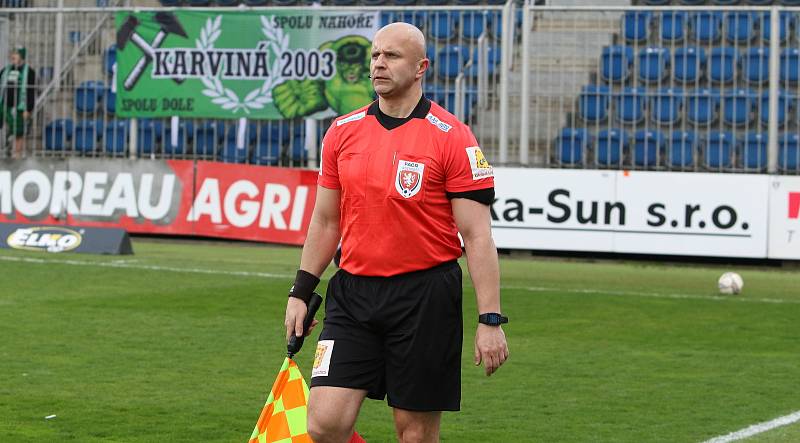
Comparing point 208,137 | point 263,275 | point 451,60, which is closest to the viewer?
point 263,275

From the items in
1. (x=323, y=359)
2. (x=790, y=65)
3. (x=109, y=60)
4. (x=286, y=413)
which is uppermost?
(x=109, y=60)

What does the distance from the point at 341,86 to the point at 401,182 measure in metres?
14.7

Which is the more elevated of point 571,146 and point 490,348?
point 571,146

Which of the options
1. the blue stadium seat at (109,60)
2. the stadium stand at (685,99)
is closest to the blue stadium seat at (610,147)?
the stadium stand at (685,99)

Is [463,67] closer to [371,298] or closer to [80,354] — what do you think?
[80,354]

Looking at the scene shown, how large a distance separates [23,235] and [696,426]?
1239 centimetres

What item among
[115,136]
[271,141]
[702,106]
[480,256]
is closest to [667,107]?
[702,106]

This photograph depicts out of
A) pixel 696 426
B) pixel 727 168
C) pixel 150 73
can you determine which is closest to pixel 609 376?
pixel 696 426

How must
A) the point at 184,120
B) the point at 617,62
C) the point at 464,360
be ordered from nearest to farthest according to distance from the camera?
the point at 464,360 < the point at 617,62 < the point at 184,120

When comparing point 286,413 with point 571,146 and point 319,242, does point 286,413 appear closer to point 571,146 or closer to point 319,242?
point 319,242

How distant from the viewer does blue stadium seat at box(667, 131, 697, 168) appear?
18891 mm

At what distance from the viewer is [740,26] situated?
18.9m

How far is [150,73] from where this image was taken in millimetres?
20812

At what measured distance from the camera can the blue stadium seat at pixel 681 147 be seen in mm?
18891
